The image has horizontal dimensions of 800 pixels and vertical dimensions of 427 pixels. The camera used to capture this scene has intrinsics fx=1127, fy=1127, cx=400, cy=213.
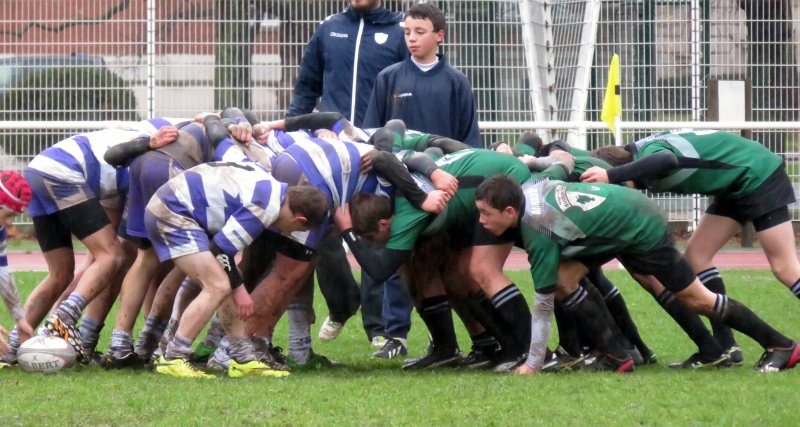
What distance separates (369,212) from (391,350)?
1.60 m

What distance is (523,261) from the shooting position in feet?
43.8

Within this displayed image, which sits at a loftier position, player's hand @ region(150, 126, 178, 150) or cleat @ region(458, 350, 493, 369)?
player's hand @ region(150, 126, 178, 150)

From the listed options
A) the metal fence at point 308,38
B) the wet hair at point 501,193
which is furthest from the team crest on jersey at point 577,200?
the metal fence at point 308,38

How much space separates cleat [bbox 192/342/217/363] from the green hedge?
698cm

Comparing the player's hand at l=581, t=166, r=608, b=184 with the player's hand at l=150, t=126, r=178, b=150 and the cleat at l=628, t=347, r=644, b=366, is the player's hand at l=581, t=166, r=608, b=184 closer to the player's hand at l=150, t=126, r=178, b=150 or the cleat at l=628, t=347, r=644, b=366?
the cleat at l=628, t=347, r=644, b=366

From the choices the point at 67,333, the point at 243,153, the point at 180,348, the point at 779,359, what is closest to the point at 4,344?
the point at 67,333

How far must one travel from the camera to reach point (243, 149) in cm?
698

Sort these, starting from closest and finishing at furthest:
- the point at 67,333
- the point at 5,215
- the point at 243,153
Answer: the point at 5,215 < the point at 67,333 < the point at 243,153

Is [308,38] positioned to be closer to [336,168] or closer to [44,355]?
[336,168]

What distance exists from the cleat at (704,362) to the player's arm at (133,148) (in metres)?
3.39

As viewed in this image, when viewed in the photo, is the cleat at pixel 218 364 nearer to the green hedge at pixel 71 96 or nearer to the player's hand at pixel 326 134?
the player's hand at pixel 326 134

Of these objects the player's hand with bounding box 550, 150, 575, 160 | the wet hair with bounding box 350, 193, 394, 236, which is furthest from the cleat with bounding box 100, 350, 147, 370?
the player's hand with bounding box 550, 150, 575, 160

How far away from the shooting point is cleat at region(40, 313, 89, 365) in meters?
6.71

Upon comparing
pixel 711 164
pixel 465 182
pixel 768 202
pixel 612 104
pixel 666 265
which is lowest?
pixel 666 265
